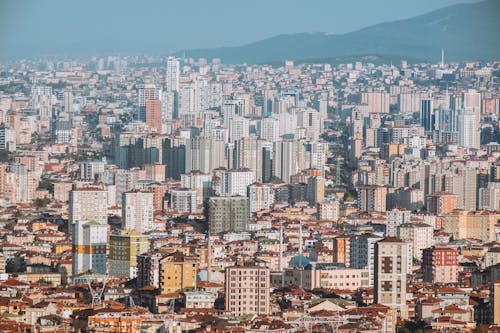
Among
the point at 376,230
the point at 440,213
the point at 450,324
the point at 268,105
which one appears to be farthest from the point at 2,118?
the point at 450,324

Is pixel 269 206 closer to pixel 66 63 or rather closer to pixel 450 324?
pixel 450 324

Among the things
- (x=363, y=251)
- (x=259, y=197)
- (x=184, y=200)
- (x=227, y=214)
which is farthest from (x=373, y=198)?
(x=363, y=251)

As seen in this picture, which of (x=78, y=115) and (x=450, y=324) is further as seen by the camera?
(x=78, y=115)

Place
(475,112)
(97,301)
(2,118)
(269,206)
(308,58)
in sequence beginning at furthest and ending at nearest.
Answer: (308,58) < (475,112) < (2,118) < (269,206) < (97,301)

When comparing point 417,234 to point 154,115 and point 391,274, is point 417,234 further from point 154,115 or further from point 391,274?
point 154,115

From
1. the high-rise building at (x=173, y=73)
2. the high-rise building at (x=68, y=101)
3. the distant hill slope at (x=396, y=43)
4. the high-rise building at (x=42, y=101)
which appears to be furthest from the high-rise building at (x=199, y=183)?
the high-rise building at (x=173, y=73)

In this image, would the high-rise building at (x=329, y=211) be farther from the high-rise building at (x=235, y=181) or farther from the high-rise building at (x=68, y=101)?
the high-rise building at (x=68, y=101)
